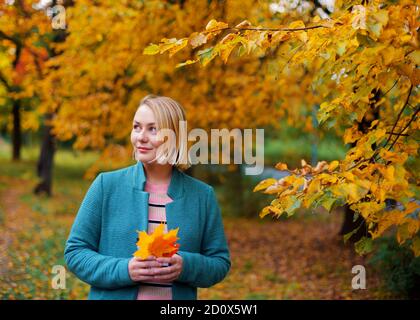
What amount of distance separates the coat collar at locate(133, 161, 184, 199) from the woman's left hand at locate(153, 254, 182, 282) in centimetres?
32

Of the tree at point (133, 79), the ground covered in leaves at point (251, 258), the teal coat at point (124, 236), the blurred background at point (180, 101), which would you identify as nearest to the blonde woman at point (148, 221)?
the teal coat at point (124, 236)

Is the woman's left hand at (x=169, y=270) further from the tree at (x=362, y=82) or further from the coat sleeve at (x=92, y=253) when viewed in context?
the tree at (x=362, y=82)

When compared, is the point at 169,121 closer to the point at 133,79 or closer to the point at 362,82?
the point at 362,82

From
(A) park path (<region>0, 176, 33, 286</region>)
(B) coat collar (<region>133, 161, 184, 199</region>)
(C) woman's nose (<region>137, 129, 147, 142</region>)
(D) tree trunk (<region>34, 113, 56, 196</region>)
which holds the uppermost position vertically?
(D) tree trunk (<region>34, 113, 56, 196</region>)

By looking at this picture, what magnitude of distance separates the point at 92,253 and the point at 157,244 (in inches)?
14.4

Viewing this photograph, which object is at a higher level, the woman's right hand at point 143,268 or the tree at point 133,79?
the tree at point 133,79

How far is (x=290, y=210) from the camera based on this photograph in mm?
2521

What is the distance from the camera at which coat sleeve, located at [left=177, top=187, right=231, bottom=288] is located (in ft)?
8.16

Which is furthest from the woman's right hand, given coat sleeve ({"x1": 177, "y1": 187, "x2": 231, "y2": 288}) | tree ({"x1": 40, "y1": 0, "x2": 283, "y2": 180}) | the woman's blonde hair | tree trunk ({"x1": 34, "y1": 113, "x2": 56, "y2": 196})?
tree trunk ({"x1": 34, "y1": 113, "x2": 56, "y2": 196})

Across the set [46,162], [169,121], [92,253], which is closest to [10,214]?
[46,162]

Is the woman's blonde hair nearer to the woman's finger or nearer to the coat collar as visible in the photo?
the coat collar

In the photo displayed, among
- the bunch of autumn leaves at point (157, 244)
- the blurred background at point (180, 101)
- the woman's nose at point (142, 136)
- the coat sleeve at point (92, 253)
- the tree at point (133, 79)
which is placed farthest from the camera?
the tree at point (133, 79)

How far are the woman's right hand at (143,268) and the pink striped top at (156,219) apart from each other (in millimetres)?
113

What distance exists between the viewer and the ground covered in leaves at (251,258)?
7.19 meters
